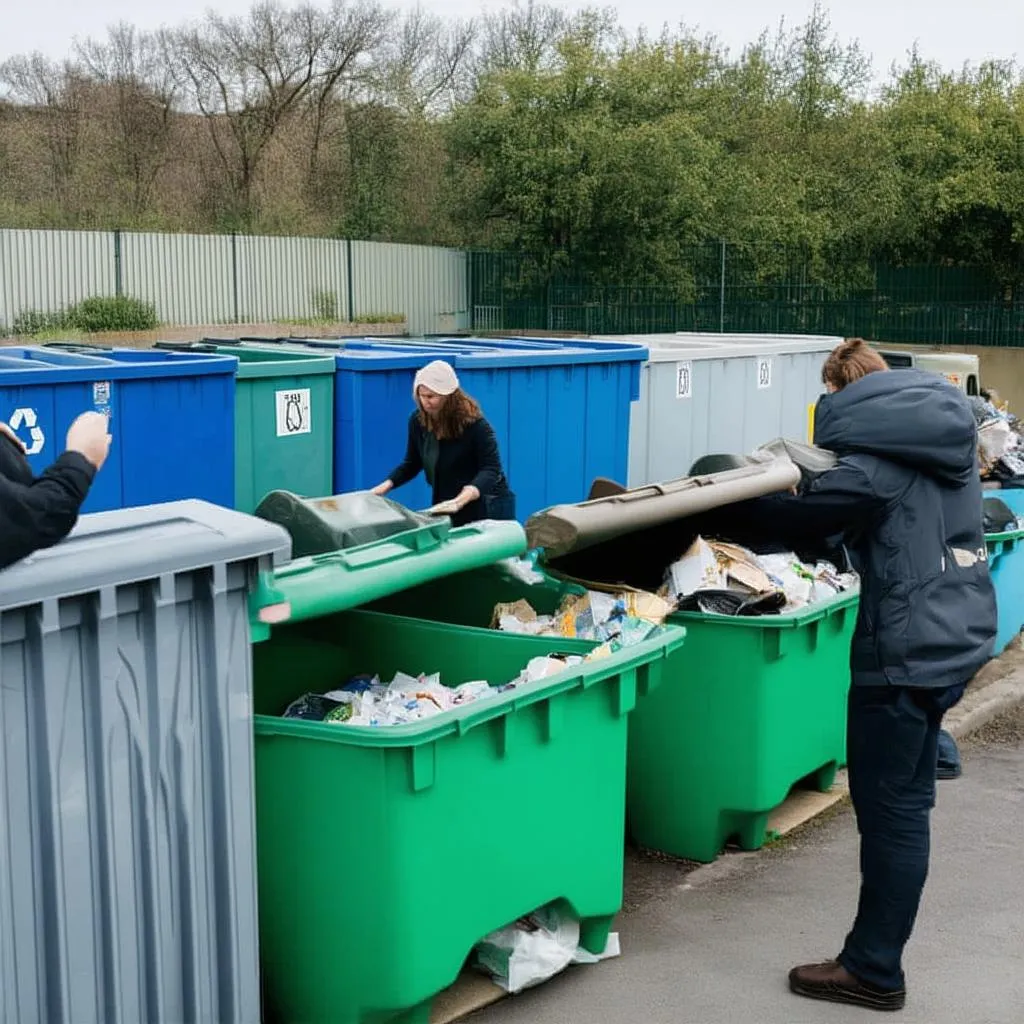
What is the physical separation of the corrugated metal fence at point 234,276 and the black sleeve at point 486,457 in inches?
764

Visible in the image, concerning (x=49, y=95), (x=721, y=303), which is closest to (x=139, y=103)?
(x=49, y=95)

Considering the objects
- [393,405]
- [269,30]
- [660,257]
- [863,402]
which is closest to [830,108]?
[660,257]

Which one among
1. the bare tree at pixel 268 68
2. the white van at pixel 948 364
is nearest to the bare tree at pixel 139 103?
the bare tree at pixel 268 68

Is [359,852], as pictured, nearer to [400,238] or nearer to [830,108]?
[400,238]

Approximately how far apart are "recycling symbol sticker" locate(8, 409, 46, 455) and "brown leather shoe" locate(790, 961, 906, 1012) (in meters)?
3.40

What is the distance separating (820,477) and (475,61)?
3866 cm

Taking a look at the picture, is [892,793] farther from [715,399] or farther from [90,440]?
[715,399]

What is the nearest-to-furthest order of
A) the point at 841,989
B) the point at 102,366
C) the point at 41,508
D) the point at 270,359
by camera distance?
1. the point at 41,508
2. the point at 841,989
3. the point at 102,366
4. the point at 270,359

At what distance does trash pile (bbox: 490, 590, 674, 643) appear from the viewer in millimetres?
4090

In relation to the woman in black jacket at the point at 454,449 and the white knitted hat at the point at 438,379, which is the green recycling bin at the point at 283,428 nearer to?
the woman in black jacket at the point at 454,449

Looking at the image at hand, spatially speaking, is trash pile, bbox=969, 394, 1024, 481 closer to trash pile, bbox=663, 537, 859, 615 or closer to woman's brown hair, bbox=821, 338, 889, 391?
trash pile, bbox=663, 537, 859, 615

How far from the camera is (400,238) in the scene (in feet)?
107

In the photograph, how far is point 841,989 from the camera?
3.74 m

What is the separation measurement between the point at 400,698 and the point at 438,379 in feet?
8.19
